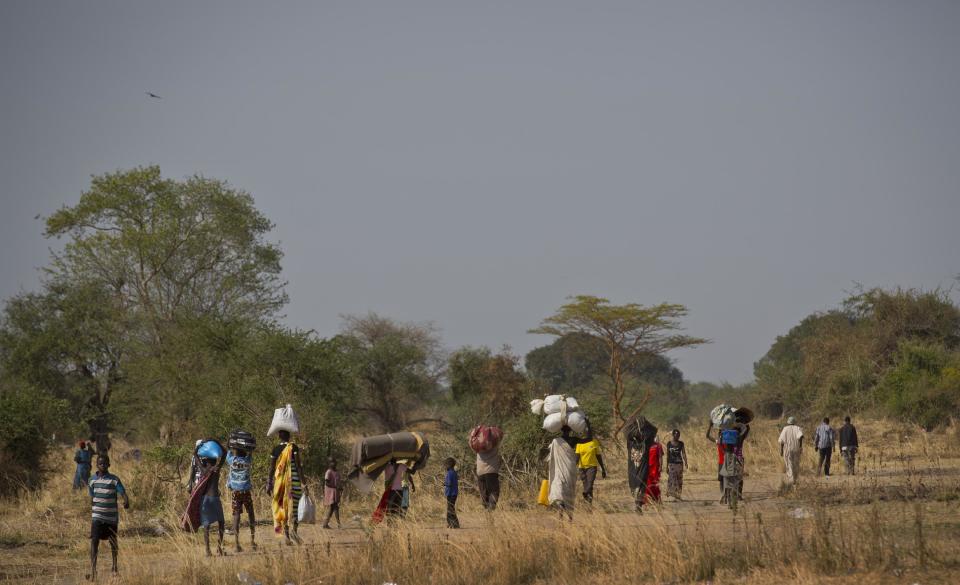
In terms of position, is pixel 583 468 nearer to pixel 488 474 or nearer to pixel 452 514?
pixel 488 474

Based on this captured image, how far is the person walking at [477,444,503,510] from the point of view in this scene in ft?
51.1

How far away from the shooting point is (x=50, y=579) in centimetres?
1262

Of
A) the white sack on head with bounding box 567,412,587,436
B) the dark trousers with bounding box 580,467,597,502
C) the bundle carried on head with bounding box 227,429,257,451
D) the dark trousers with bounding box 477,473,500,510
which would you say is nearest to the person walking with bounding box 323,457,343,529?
the dark trousers with bounding box 477,473,500,510

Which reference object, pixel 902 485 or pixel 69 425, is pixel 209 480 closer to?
pixel 902 485

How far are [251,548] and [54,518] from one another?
645 centimetres

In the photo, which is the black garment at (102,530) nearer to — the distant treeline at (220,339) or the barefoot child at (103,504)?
the barefoot child at (103,504)

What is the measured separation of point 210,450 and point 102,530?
155 centimetres

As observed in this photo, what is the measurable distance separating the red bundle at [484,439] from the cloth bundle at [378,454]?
787 mm

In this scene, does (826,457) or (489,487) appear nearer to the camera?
(489,487)

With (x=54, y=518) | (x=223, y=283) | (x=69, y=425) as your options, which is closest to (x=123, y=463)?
(x=69, y=425)

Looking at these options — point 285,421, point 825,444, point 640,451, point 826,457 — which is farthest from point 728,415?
point 285,421

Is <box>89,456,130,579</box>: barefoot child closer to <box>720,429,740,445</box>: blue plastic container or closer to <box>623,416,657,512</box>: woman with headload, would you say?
<box>623,416,657,512</box>: woman with headload

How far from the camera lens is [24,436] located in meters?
23.6

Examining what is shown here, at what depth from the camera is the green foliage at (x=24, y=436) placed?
2302 centimetres
